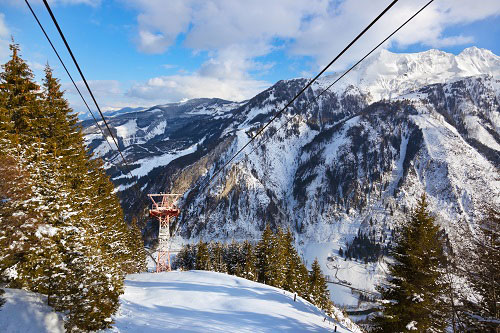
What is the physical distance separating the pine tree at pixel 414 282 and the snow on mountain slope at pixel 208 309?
5.24m

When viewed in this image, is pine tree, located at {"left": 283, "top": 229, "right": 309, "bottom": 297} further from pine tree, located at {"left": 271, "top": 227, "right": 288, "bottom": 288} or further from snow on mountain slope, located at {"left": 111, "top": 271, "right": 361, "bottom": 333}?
snow on mountain slope, located at {"left": 111, "top": 271, "right": 361, "bottom": 333}

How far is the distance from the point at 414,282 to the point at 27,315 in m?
20.6

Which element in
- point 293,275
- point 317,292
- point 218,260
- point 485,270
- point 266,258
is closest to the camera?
point 485,270

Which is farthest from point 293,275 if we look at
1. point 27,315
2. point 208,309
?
point 27,315

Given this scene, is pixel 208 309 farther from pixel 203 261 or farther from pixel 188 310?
pixel 203 261

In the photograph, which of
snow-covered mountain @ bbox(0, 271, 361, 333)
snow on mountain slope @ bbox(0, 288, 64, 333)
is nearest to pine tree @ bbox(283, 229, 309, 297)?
snow-covered mountain @ bbox(0, 271, 361, 333)

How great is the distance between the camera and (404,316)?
16516 millimetres

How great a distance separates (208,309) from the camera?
62.8 feet

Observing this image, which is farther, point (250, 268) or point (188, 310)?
point (250, 268)

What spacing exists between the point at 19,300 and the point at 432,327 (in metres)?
21.8

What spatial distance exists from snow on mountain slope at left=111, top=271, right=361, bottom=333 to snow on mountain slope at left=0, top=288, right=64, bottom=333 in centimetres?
303

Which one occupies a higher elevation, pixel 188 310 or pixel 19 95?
pixel 19 95

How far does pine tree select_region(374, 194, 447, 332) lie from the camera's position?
16.1 m

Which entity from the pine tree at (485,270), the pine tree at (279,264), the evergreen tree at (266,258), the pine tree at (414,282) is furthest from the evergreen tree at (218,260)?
the pine tree at (485,270)
